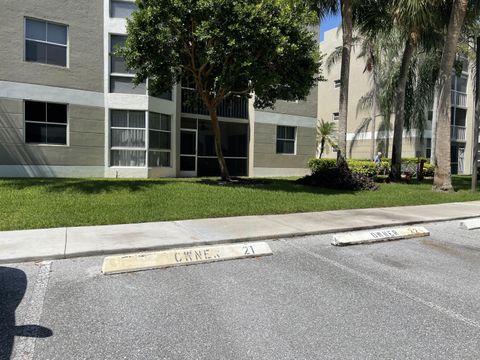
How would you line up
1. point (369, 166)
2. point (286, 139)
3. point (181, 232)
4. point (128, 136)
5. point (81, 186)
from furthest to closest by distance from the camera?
point (286, 139) < point (369, 166) < point (128, 136) < point (81, 186) < point (181, 232)

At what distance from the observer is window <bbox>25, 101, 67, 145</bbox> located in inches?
635

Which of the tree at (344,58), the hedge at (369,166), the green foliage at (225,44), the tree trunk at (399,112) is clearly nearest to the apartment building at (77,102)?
the green foliage at (225,44)

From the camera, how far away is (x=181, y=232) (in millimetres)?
7582

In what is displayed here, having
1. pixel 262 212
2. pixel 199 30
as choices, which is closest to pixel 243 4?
pixel 199 30

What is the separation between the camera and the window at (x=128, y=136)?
17.5 m

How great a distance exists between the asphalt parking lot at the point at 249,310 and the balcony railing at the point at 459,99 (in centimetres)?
3064

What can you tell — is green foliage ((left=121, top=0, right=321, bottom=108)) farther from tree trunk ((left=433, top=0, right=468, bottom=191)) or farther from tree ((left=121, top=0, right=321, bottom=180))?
tree trunk ((left=433, top=0, right=468, bottom=191))

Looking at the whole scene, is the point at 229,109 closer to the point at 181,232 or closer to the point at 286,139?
the point at 286,139

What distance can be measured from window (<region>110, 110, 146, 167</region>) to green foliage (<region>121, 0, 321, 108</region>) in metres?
3.35

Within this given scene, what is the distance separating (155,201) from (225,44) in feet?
16.7

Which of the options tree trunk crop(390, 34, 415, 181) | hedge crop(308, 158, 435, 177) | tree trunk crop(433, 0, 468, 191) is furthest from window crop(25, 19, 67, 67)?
tree trunk crop(433, 0, 468, 191)

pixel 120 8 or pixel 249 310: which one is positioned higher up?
pixel 120 8

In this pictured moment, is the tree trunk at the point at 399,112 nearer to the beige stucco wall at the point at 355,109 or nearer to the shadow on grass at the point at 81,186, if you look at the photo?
the beige stucco wall at the point at 355,109

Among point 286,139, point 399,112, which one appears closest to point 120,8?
point 286,139
